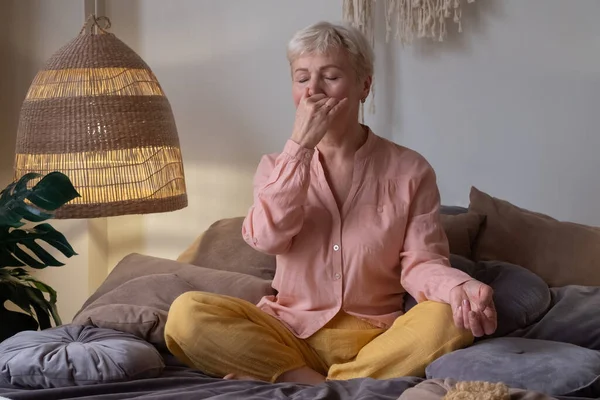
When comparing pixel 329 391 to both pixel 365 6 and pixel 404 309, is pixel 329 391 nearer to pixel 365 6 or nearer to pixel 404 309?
pixel 404 309

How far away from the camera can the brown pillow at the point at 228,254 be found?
2305 millimetres

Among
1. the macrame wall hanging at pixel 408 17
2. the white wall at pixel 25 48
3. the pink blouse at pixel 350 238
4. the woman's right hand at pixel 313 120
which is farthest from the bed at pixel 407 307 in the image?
the white wall at pixel 25 48

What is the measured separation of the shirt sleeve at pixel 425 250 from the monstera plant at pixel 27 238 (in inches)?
32.2

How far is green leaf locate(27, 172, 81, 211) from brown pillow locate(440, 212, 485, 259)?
983 millimetres

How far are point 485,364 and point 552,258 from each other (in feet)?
2.48

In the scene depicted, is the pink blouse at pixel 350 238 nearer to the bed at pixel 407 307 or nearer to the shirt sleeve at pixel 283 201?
the shirt sleeve at pixel 283 201

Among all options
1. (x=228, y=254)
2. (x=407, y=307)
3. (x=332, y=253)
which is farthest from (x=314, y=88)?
(x=228, y=254)

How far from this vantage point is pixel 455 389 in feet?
4.57

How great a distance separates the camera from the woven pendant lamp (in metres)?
2.31

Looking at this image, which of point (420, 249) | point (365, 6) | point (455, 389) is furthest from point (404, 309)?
point (365, 6)

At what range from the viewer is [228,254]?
7.75 feet

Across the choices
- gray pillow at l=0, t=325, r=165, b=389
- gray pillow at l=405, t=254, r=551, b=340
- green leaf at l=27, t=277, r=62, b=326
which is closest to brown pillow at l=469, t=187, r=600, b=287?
gray pillow at l=405, t=254, r=551, b=340

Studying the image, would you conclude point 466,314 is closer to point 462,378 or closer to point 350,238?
point 462,378

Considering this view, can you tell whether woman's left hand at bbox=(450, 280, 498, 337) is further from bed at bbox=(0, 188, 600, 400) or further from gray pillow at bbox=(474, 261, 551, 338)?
gray pillow at bbox=(474, 261, 551, 338)
